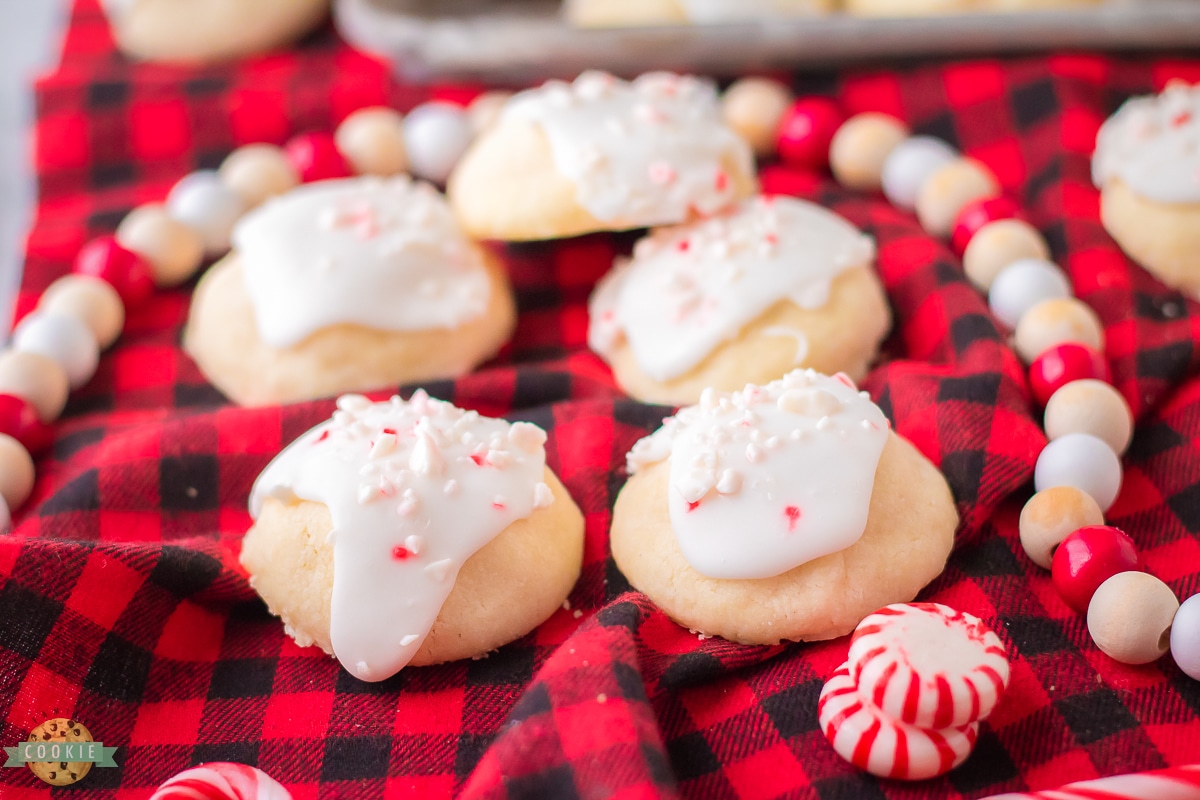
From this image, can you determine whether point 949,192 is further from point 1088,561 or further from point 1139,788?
point 1139,788

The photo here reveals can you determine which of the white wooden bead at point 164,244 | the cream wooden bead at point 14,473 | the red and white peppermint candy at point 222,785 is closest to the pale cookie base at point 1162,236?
the red and white peppermint candy at point 222,785

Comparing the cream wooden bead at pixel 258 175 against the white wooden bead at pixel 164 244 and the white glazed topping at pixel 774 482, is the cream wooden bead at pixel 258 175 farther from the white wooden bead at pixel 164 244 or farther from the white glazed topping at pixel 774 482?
the white glazed topping at pixel 774 482

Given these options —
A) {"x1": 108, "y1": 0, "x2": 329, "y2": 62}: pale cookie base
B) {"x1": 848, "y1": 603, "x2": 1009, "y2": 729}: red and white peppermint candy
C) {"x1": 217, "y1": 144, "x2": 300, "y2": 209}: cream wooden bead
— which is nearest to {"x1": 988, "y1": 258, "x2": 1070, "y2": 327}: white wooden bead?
{"x1": 848, "y1": 603, "x2": 1009, "y2": 729}: red and white peppermint candy

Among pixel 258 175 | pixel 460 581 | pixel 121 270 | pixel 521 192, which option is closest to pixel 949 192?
pixel 521 192

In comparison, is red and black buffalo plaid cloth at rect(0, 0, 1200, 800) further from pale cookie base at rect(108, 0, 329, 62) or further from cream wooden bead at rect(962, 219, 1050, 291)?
pale cookie base at rect(108, 0, 329, 62)

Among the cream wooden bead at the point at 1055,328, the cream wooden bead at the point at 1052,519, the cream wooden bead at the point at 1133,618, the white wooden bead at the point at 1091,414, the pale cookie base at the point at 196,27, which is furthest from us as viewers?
the pale cookie base at the point at 196,27

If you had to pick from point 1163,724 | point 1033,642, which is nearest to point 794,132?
point 1033,642
